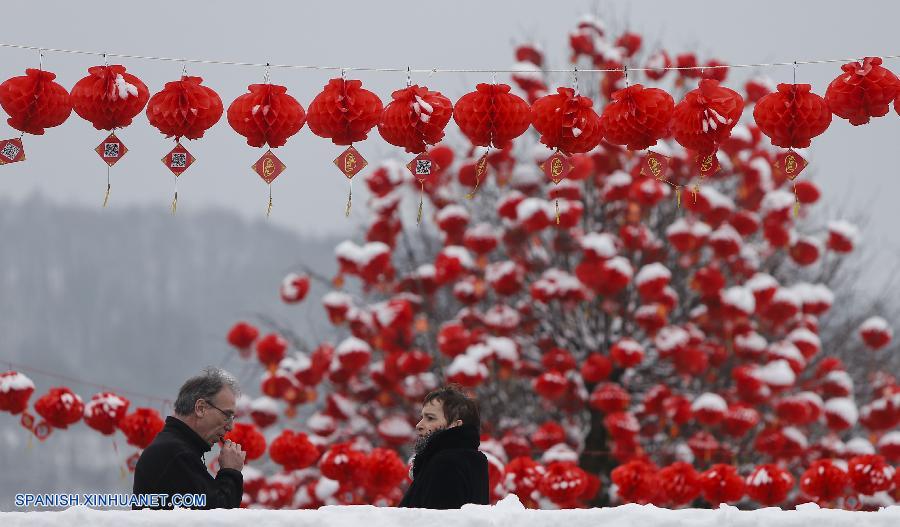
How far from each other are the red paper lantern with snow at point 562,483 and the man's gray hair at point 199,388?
5.28 metres

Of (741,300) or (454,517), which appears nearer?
(454,517)

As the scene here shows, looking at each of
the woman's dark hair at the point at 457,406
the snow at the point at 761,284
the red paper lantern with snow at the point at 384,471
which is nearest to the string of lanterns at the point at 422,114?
the woman's dark hair at the point at 457,406

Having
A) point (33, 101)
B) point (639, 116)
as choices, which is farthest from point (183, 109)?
point (639, 116)

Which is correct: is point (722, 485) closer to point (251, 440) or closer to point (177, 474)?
point (251, 440)

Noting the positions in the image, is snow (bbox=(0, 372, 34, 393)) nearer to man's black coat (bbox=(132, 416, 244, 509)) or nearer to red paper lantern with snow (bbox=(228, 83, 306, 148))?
red paper lantern with snow (bbox=(228, 83, 306, 148))

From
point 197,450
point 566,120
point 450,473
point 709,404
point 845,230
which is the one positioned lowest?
point 709,404

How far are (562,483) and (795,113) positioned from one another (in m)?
3.90

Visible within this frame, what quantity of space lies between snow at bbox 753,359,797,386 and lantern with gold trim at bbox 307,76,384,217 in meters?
6.10

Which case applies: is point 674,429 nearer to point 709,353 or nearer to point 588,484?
point 709,353

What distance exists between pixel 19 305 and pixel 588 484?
24.5 meters

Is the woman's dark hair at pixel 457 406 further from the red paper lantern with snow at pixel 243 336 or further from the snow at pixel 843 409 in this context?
the red paper lantern with snow at pixel 243 336

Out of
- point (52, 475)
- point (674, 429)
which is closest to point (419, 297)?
point (674, 429)

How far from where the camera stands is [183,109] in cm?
713

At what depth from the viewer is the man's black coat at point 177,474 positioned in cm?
462
